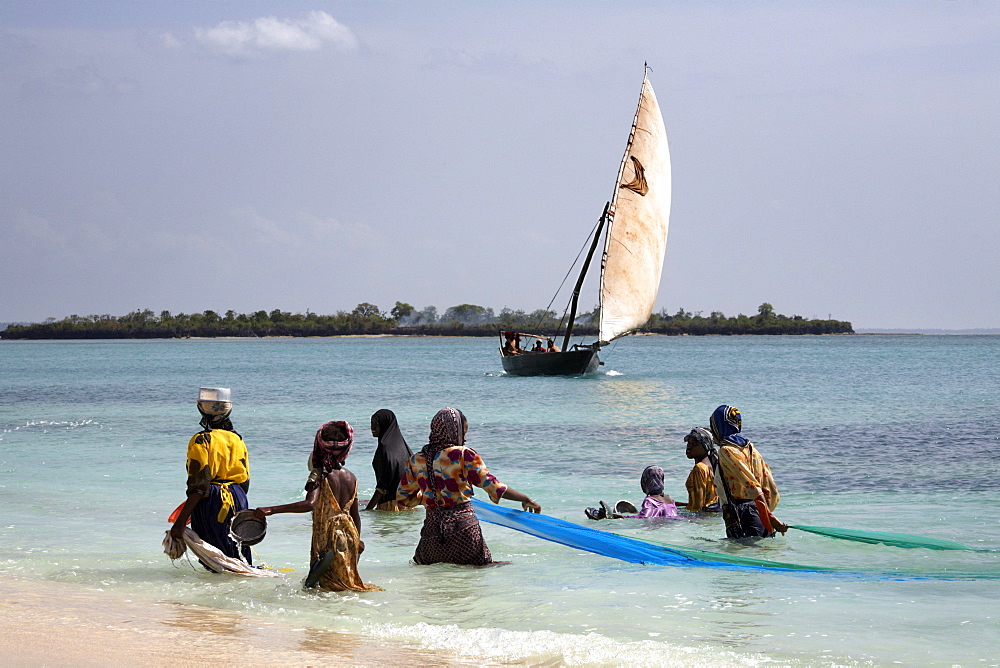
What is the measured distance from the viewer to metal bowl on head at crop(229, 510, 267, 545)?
A: 6547 mm

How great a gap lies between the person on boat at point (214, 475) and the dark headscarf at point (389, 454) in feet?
9.83

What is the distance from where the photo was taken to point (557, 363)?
5172 centimetres

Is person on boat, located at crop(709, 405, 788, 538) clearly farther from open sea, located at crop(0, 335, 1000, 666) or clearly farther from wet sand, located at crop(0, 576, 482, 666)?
wet sand, located at crop(0, 576, 482, 666)

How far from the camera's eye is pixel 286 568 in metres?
7.98

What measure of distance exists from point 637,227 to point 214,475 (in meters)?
42.0

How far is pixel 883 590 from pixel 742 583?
988 mm

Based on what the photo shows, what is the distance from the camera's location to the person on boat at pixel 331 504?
632 cm

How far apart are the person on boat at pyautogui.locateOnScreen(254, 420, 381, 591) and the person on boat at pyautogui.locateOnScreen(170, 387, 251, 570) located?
35cm

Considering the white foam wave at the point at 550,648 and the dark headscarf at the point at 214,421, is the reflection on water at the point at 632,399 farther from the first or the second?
the white foam wave at the point at 550,648

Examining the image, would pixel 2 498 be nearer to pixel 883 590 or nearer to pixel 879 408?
pixel 883 590

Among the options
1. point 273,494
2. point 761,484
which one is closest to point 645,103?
point 273,494

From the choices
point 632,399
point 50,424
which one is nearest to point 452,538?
point 50,424

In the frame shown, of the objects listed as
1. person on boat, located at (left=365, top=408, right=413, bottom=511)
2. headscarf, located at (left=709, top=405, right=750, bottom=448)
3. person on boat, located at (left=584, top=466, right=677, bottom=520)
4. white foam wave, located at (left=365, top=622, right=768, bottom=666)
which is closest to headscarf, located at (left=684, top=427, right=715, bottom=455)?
person on boat, located at (left=584, top=466, right=677, bottom=520)

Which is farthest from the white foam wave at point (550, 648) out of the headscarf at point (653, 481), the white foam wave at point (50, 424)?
the white foam wave at point (50, 424)
